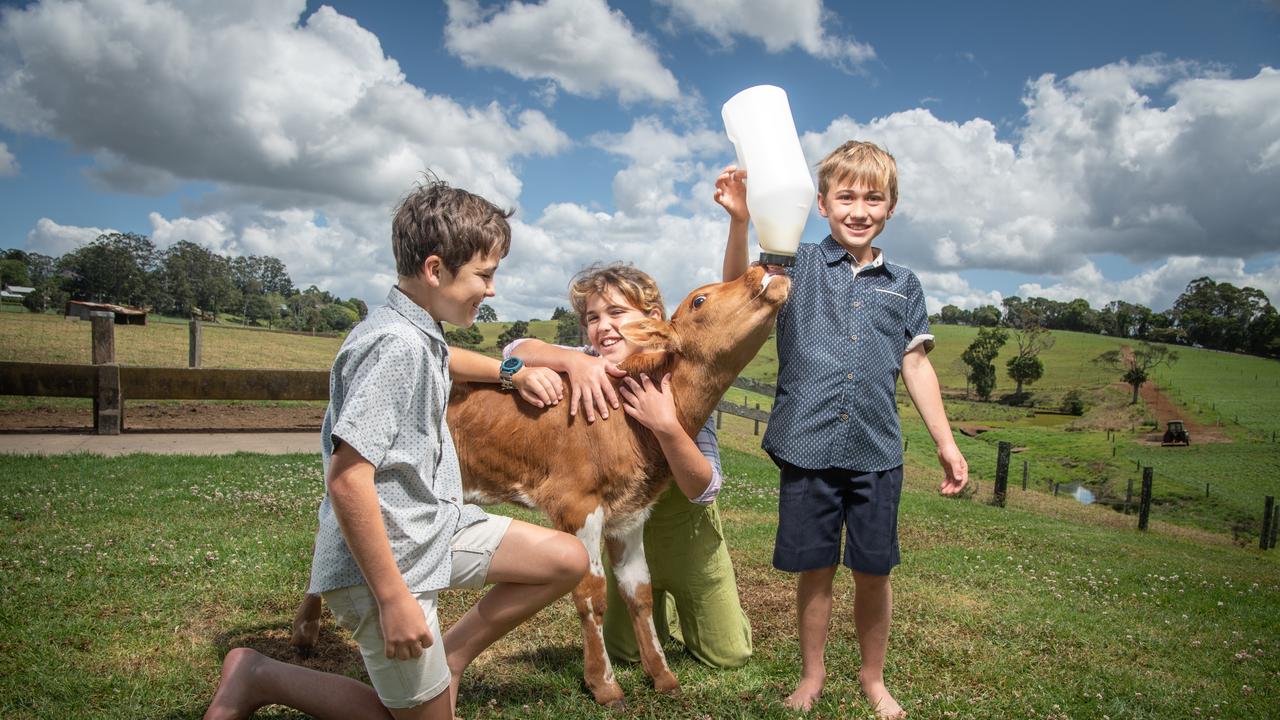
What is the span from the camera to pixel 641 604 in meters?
3.99

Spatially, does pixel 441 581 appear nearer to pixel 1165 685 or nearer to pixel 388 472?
pixel 388 472

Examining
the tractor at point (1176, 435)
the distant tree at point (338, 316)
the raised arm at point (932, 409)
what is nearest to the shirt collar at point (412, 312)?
the raised arm at point (932, 409)

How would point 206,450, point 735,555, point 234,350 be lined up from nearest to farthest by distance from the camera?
point 735,555 < point 206,450 < point 234,350

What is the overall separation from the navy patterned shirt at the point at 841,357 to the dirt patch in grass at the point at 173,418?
1384 cm

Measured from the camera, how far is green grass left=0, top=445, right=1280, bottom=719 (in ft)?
13.0

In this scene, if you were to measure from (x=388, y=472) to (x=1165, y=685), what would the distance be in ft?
17.4

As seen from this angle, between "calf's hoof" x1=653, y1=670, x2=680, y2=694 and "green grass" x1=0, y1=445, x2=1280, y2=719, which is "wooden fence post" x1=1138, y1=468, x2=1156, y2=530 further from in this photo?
"calf's hoof" x1=653, y1=670, x2=680, y2=694

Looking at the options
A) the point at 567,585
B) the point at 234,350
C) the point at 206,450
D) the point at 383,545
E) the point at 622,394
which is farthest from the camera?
the point at 234,350

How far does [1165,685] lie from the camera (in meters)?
4.80

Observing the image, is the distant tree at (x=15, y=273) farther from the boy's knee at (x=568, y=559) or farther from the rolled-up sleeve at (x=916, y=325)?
the rolled-up sleeve at (x=916, y=325)

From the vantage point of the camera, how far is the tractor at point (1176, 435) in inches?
1843

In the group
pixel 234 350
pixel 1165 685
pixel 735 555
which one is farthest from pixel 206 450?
pixel 234 350

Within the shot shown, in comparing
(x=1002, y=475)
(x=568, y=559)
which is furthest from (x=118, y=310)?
(x=568, y=559)

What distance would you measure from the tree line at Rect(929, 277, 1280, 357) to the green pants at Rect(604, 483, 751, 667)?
2595 inches
